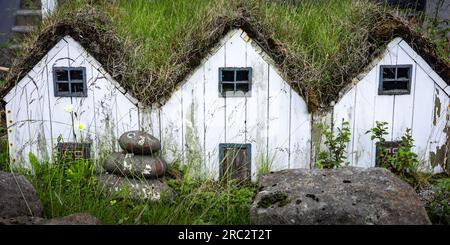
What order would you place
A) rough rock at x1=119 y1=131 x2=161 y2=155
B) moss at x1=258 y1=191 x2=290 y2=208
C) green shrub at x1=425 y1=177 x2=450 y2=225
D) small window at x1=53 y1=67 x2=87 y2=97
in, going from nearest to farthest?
moss at x1=258 y1=191 x2=290 y2=208 → green shrub at x1=425 y1=177 x2=450 y2=225 → rough rock at x1=119 y1=131 x2=161 y2=155 → small window at x1=53 y1=67 x2=87 y2=97

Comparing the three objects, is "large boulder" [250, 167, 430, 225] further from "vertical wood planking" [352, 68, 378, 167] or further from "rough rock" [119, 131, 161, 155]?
"rough rock" [119, 131, 161, 155]

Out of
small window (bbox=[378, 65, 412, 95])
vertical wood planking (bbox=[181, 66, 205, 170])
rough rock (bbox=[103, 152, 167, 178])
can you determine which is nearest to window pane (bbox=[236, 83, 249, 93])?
vertical wood planking (bbox=[181, 66, 205, 170])

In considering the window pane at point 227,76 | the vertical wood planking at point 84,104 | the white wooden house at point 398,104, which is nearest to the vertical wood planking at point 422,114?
the white wooden house at point 398,104

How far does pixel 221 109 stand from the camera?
16.8 feet

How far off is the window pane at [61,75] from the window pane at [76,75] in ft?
0.15

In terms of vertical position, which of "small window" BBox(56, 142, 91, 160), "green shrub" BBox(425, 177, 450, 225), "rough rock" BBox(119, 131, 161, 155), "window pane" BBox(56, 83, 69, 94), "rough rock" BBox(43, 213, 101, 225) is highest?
"window pane" BBox(56, 83, 69, 94)

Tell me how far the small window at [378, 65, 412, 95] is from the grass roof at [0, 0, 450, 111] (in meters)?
0.21

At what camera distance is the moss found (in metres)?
3.82

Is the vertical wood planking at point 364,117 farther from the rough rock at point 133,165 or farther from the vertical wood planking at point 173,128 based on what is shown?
the rough rock at point 133,165

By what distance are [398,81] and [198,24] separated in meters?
1.95

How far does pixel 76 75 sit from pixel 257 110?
1685 millimetres

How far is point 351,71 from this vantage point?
5125 mm

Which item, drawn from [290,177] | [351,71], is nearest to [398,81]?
[351,71]

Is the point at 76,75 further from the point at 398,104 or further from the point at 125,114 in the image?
the point at 398,104
